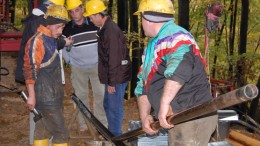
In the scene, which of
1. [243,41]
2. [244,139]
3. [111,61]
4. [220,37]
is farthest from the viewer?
[220,37]

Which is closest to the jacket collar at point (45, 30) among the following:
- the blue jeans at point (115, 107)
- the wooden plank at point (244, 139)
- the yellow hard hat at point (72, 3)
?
the yellow hard hat at point (72, 3)

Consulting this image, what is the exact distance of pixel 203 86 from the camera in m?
3.25

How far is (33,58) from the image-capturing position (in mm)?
4320

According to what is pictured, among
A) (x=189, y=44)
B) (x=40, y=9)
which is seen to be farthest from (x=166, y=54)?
(x=40, y=9)

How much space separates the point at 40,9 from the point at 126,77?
170cm

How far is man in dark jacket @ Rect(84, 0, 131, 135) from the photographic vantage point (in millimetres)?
5742

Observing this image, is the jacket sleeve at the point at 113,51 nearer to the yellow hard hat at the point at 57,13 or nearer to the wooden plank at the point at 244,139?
the yellow hard hat at the point at 57,13

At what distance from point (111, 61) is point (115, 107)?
2.64 feet

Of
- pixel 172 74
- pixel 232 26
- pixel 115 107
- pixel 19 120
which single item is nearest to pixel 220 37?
pixel 232 26

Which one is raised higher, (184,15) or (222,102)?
(222,102)

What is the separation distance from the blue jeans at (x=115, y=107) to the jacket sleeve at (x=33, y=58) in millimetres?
1849

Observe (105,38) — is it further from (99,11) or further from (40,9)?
(40,9)

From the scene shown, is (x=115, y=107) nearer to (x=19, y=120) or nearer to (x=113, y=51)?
(x=113, y=51)

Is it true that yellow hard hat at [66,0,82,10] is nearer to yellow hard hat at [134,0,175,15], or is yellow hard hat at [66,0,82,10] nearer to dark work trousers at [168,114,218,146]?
yellow hard hat at [134,0,175,15]
